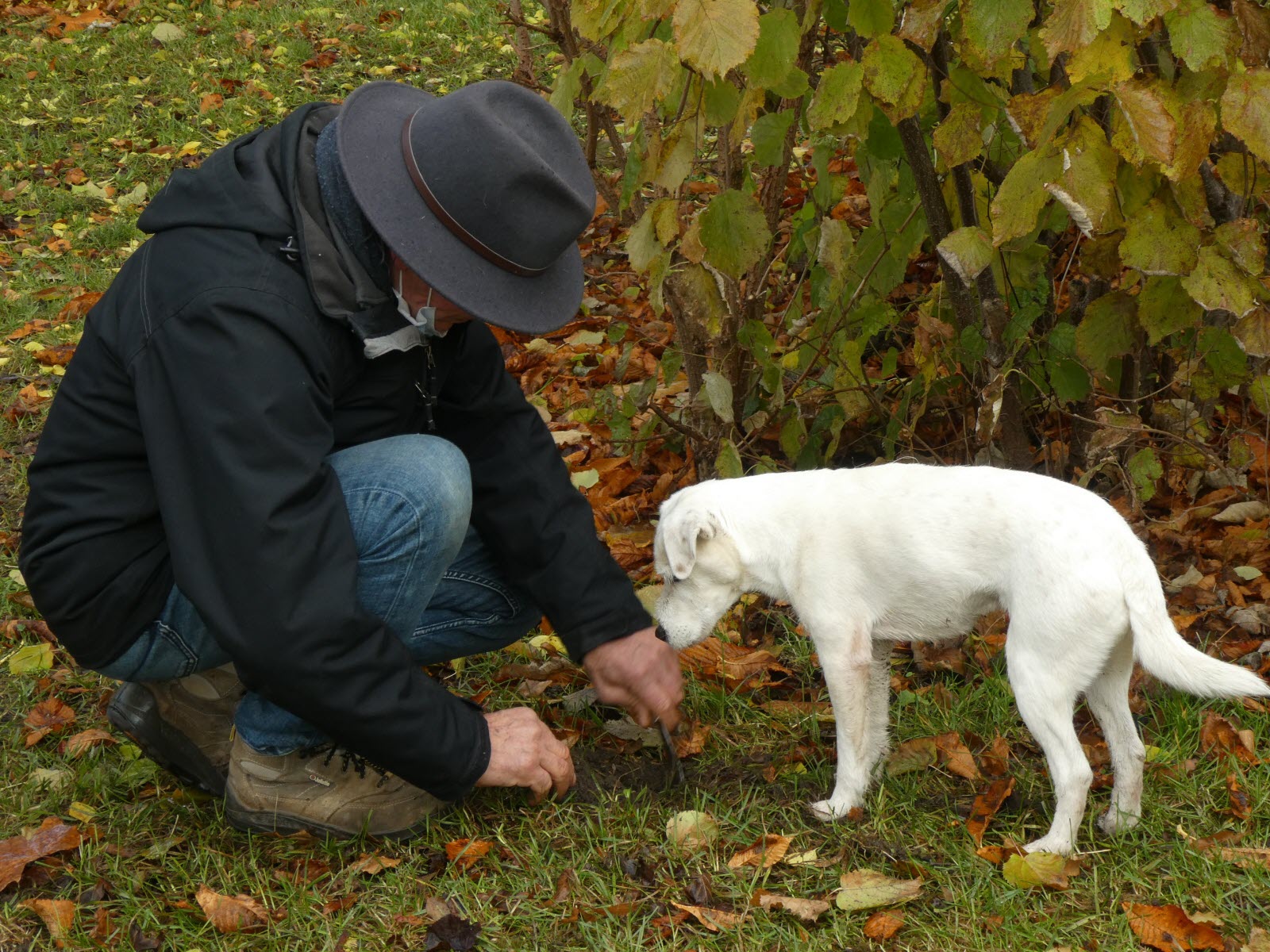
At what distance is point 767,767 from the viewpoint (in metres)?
3.31

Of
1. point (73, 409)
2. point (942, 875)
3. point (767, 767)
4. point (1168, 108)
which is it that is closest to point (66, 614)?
point (73, 409)

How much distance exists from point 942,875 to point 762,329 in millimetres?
1959

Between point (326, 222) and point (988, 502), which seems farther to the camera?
point (988, 502)

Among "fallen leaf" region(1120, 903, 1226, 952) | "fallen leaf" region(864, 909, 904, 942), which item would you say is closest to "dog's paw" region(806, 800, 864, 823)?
"fallen leaf" region(864, 909, 904, 942)

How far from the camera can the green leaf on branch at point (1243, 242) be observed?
3.15 metres

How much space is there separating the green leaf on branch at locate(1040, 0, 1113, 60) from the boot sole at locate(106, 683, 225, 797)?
263cm

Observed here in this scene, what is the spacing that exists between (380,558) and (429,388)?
1.62ft

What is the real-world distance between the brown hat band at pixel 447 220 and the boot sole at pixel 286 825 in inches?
56.9

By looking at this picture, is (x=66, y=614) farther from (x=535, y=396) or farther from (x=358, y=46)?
(x=358, y=46)

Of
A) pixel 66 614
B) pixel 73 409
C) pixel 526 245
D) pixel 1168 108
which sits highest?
pixel 1168 108

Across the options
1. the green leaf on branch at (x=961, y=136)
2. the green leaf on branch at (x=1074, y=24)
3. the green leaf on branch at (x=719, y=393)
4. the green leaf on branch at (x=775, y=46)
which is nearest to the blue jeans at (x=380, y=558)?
the green leaf on branch at (x=719, y=393)

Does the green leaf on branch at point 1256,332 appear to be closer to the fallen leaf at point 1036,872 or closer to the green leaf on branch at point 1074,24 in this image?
the green leaf on branch at point 1074,24

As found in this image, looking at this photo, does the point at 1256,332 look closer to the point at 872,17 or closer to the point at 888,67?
the point at 888,67

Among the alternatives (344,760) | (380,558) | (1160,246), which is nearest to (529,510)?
(380,558)
